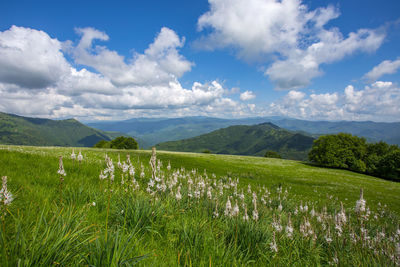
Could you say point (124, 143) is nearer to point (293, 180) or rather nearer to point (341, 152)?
point (293, 180)

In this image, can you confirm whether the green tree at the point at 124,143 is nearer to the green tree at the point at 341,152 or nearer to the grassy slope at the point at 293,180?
the grassy slope at the point at 293,180

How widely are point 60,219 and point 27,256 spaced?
2.46ft

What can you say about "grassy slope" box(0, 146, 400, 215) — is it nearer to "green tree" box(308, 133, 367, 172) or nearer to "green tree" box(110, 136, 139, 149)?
"green tree" box(308, 133, 367, 172)

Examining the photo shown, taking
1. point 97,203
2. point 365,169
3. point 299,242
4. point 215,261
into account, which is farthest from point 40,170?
point 365,169

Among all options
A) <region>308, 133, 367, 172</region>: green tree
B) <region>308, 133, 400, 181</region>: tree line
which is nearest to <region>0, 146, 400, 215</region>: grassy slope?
<region>308, 133, 367, 172</region>: green tree

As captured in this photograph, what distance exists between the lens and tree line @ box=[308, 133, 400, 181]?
71806mm

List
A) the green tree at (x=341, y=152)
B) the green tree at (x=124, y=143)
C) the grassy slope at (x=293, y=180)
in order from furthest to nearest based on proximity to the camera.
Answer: the green tree at (x=124, y=143) → the green tree at (x=341, y=152) → the grassy slope at (x=293, y=180)

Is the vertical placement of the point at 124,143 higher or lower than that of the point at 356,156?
higher

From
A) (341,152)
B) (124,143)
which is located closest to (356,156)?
(341,152)

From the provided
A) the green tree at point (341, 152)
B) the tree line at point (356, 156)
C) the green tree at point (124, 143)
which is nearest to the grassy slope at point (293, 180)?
the green tree at point (341, 152)

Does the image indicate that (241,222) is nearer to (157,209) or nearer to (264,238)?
(264,238)

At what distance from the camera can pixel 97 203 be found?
5262 mm

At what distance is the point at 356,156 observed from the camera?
7862cm

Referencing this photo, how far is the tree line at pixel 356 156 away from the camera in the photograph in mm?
71806
